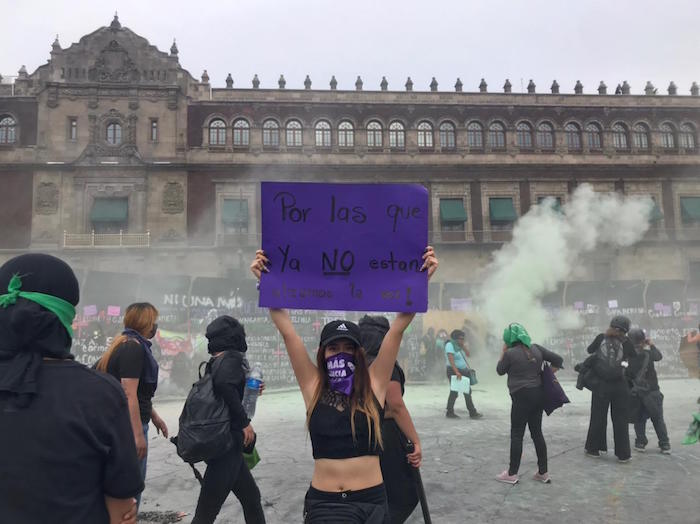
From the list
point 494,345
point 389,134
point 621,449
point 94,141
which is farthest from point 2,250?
point 621,449

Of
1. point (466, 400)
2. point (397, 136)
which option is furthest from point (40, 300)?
point (397, 136)

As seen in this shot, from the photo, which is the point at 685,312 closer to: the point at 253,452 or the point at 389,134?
the point at 389,134

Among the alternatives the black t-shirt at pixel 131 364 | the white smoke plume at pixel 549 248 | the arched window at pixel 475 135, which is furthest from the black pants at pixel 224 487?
the arched window at pixel 475 135

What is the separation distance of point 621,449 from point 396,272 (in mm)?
5193

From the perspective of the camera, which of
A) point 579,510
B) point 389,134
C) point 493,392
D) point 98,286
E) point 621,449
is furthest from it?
point 389,134

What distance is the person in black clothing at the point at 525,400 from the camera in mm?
5473

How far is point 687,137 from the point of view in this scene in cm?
2800

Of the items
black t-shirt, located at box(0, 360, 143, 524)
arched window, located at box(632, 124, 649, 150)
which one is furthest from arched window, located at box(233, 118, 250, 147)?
black t-shirt, located at box(0, 360, 143, 524)

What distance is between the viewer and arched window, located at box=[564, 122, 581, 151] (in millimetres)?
27281

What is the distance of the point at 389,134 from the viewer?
26281 mm

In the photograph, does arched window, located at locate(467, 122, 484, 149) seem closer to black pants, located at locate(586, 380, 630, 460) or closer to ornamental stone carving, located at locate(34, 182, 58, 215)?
ornamental stone carving, located at locate(34, 182, 58, 215)

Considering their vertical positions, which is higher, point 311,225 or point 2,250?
point 2,250

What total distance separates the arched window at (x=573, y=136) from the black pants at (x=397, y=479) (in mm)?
27647

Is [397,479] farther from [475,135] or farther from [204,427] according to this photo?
[475,135]
